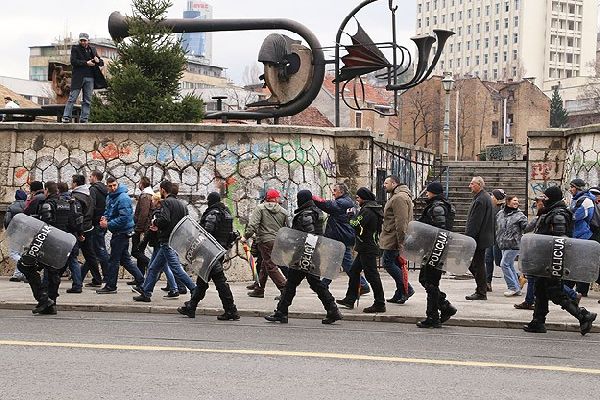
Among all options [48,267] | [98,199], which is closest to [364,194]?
[48,267]

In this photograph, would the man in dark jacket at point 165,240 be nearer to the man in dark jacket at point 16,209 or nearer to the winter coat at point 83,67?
the man in dark jacket at point 16,209

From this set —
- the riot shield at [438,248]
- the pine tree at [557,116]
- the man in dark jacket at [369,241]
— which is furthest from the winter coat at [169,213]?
the pine tree at [557,116]

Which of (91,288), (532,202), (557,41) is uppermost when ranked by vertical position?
(557,41)

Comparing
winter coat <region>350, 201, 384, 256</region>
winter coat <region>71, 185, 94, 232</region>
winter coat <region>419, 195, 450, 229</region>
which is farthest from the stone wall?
winter coat <region>419, 195, 450, 229</region>

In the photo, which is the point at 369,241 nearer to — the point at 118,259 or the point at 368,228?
the point at 368,228

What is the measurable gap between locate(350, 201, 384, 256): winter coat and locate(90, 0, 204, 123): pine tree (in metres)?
7.09

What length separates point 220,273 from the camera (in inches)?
483

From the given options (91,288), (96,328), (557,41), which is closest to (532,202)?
(91,288)

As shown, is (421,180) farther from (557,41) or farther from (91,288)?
(557,41)

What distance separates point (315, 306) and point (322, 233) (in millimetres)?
1579

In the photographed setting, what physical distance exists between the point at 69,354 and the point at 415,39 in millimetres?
11775

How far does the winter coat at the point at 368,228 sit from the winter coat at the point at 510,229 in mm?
2626

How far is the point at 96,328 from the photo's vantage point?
37.2 ft

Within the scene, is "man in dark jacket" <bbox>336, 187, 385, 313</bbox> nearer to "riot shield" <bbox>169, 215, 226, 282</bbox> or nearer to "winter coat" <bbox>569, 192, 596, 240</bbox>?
"riot shield" <bbox>169, 215, 226, 282</bbox>
